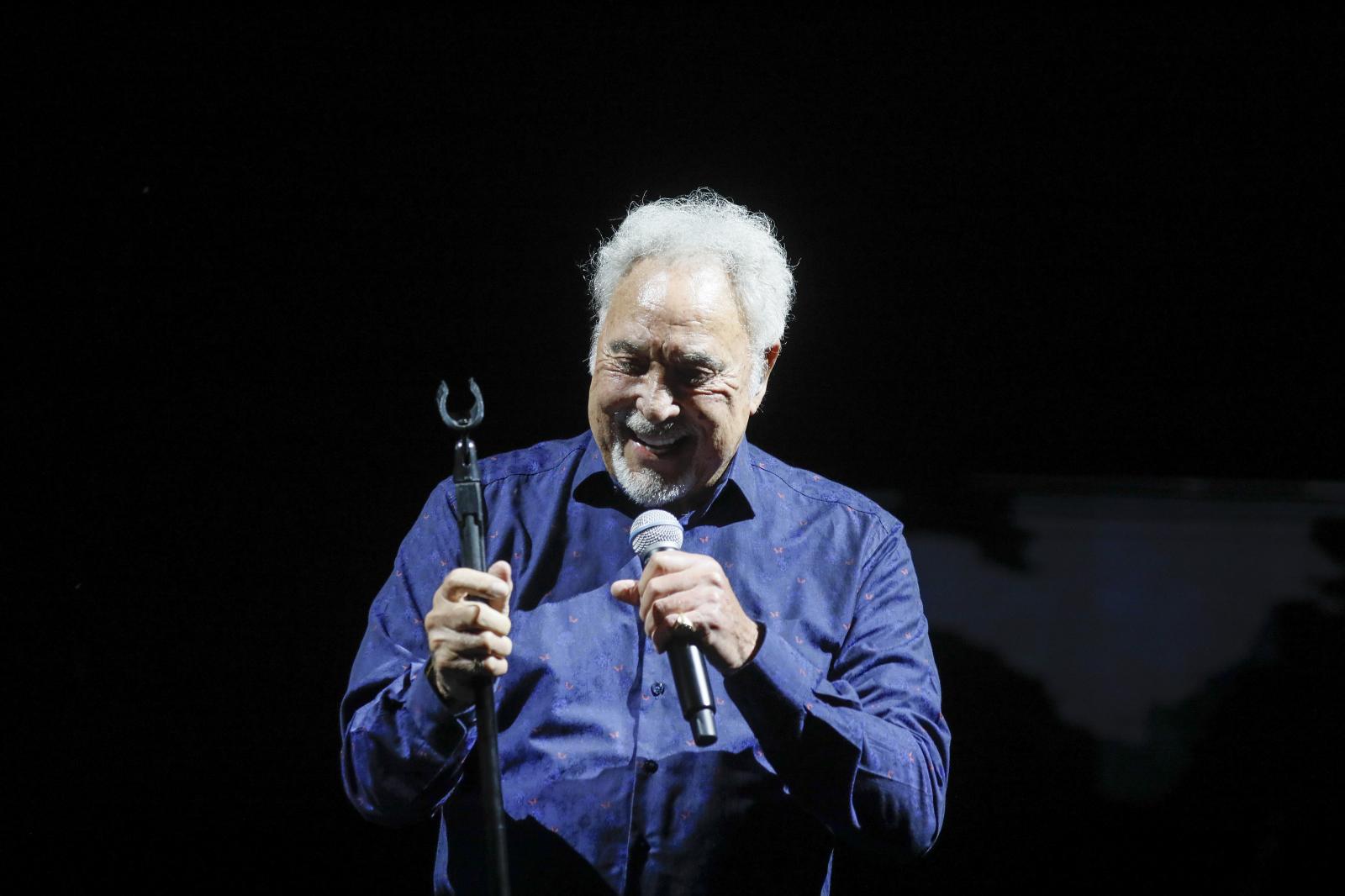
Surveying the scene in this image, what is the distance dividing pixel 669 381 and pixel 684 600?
639 mm

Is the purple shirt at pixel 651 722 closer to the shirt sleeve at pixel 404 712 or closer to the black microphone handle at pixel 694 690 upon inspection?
the shirt sleeve at pixel 404 712

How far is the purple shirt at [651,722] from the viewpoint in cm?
175

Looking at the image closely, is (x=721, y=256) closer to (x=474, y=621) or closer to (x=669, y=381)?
(x=669, y=381)

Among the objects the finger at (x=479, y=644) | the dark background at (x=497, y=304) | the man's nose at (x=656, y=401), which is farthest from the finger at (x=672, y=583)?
the dark background at (x=497, y=304)

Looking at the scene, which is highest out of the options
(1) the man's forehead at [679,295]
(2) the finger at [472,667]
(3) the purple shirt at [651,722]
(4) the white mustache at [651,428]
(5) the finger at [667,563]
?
(1) the man's forehead at [679,295]

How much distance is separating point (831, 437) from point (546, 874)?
50.8 inches

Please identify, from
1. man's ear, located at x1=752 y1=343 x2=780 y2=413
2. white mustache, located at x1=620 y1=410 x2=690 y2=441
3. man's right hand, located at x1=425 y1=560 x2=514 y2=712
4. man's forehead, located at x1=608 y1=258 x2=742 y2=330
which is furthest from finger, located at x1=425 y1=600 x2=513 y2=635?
man's ear, located at x1=752 y1=343 x2=780 y2=413

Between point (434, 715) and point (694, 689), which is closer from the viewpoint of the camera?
point (694, 689)

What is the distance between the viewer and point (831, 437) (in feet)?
8.55

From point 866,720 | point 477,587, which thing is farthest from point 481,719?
point 866,720

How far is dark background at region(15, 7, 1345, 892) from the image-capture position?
2.34m

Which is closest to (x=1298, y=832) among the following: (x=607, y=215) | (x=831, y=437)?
(x=831, y=437)

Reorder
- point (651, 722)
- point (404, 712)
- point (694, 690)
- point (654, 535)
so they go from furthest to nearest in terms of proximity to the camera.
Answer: point (651, 722)
point (404, 712)
point (654, 535)
point (694, 690)

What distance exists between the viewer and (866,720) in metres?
1.80
